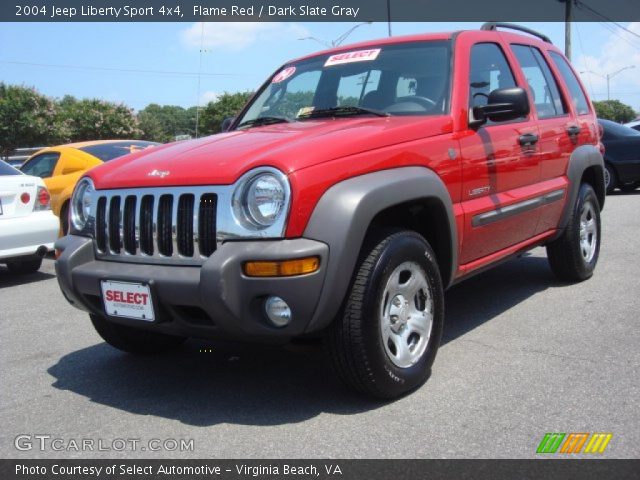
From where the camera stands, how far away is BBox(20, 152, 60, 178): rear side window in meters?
8.74

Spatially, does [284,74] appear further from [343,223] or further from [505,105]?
[343,223]

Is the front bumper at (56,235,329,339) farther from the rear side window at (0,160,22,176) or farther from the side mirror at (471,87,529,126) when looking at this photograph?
the rear side window at (0,160,22,176)

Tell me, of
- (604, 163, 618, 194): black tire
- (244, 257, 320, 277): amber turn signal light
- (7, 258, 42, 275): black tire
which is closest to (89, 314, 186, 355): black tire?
(244, 257, 320, 277): amber turn signal light

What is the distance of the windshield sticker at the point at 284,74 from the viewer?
4770 mm

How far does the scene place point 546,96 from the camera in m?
5.01

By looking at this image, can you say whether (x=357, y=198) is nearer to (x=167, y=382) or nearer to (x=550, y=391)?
(x=550, y=391)

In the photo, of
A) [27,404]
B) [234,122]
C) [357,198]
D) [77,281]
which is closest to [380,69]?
[234,122]

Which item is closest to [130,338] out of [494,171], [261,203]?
[261,203]

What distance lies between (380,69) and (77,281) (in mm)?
2207

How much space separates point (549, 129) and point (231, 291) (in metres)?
2.97

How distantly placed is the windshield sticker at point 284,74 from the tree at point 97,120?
43.3 meters

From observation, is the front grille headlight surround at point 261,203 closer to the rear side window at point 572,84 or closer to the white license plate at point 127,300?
the white license plate at point 127,300

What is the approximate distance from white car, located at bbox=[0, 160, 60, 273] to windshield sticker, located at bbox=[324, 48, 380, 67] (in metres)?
3.87

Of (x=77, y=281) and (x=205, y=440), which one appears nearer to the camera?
(x=205, y=440)
